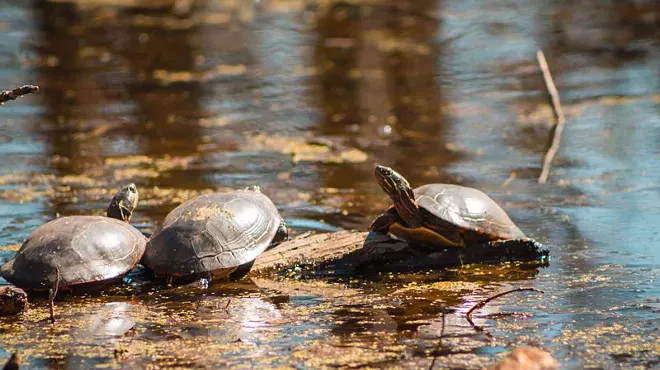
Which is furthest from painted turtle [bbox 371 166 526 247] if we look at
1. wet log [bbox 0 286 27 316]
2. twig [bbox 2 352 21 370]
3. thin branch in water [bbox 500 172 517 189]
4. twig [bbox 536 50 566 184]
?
twig [bbox 2 352 21 370]

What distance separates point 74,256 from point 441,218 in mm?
1979

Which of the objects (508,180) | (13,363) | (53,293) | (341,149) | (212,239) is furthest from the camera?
(341,149)

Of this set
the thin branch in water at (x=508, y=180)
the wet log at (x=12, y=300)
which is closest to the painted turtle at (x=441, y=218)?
the thin branch in water at (x=508, y=180)

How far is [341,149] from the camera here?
918cm

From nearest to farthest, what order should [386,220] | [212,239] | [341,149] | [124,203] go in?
[212,239], [386,220], [124,203], [341,149]

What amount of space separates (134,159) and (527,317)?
481cm

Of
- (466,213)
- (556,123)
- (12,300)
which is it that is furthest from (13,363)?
(556,123)

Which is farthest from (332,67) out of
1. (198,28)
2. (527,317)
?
(527,317)

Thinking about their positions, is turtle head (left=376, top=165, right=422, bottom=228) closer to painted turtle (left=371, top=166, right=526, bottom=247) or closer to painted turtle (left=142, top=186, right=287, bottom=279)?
painted turtle (left=371, top=166, right=526, bottom=247)

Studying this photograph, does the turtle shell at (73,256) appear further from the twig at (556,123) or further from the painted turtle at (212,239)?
the twig at (556,123)

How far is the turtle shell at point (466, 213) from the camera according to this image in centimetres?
586

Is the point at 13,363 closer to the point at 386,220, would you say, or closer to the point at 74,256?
the point at 74,256

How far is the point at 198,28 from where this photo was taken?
53.9ft

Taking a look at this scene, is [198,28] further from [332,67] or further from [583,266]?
[583,266]
